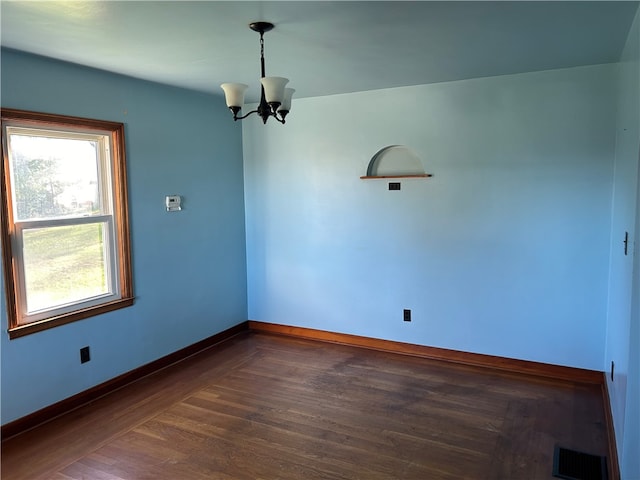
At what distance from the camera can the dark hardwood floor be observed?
2623 millimetres

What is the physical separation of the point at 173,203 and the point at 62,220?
0.99 metres

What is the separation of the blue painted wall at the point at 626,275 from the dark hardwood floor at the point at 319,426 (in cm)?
45

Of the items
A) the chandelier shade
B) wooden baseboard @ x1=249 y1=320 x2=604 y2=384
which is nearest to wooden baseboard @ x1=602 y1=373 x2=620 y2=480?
wooden baseboard @ x1=249 y1=320 x2=604 y2=384

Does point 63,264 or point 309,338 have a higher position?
point 63,264

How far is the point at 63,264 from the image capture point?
3275mm

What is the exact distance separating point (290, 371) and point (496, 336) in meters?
1.74

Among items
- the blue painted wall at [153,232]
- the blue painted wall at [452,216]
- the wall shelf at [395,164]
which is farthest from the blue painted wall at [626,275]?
the blue painted wall at [153,232]

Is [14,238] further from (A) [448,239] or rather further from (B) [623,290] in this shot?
(B) [623,290]

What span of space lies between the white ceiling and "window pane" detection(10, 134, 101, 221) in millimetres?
568

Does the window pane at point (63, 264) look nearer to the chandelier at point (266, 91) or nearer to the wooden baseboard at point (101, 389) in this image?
the wooden baseboard at point (101, 389)

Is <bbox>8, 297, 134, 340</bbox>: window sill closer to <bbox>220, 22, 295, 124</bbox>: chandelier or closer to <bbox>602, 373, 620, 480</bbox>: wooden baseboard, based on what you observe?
<bbox>220, 22, 295, 124</bbox>: chandelier

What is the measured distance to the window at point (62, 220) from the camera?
116 inches

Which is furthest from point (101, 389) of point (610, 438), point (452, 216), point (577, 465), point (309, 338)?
point (610, 438)

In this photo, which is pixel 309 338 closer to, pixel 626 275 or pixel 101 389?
pixel 101 389
